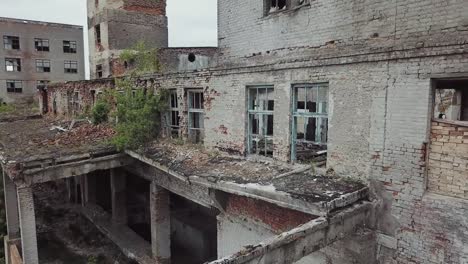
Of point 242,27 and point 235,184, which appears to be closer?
point 235,184

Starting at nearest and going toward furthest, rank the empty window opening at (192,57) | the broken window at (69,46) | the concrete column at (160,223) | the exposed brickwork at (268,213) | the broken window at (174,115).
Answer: the exposed brickwork at (268,213)
the broken window at (174,115)
the concrete column at (160,223)
the empty window opening at (192,57)
the broken window at (69,46)

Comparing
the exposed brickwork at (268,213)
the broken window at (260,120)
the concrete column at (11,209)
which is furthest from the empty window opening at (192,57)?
the exposed brickwork at (268,213)

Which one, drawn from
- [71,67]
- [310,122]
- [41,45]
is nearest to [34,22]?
[41,45]

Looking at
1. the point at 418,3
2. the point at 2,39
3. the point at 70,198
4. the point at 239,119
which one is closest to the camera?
the point at 418,3

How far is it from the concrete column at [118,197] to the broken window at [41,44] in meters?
32.8

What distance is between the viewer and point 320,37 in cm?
845

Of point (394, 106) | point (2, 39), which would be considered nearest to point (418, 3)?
point (394, 106)

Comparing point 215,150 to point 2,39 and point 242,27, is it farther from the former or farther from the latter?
point 2,39

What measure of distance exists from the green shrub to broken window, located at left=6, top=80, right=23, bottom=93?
31.1 metres

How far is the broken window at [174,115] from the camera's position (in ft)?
35.2

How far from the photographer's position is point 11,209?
547 inches

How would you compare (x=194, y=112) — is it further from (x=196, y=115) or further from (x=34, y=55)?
(x=34, y=55)

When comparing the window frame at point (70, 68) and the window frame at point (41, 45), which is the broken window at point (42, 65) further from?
the window frame at point (70, 68)

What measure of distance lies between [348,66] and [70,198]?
Answer: 1747 cm
